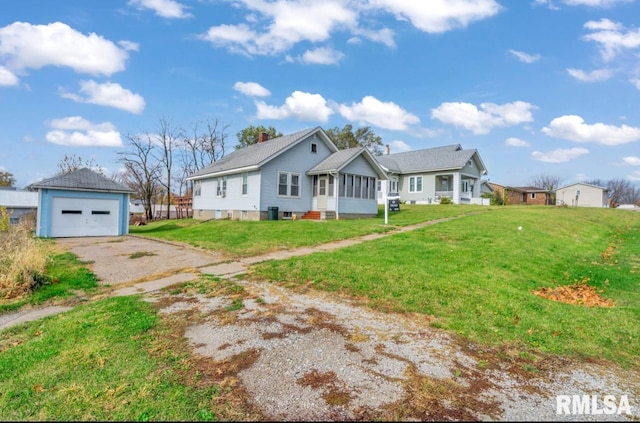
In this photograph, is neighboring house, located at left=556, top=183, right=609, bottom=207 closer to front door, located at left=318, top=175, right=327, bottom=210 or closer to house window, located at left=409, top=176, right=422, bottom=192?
house window, located at left=409, top=176, right=422, bottom=192

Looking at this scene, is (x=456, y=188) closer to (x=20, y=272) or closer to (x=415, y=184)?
(x=415, y=184)

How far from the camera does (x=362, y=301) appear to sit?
20.8 feet

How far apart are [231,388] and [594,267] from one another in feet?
37.8

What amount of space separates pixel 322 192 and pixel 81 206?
532 inches

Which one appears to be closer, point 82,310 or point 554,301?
point 82,310

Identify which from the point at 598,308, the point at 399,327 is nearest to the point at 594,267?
the point at 598,308

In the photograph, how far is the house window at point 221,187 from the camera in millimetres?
24609

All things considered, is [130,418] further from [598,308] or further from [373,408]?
[598,308]

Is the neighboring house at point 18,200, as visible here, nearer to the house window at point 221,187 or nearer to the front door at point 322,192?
the house window at point 221,187

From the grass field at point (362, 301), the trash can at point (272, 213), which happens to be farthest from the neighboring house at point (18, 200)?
the grass field at point (362, 301)

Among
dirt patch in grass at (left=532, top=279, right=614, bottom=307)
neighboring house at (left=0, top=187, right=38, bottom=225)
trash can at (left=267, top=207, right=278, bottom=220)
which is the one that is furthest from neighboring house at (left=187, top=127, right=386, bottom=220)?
neighboring house at (left=0, top=187, right=38, bottom=225)

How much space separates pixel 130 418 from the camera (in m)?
2.98

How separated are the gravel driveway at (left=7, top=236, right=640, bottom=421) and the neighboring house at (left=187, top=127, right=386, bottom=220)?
1524 centimetres

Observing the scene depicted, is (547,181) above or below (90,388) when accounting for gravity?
above
